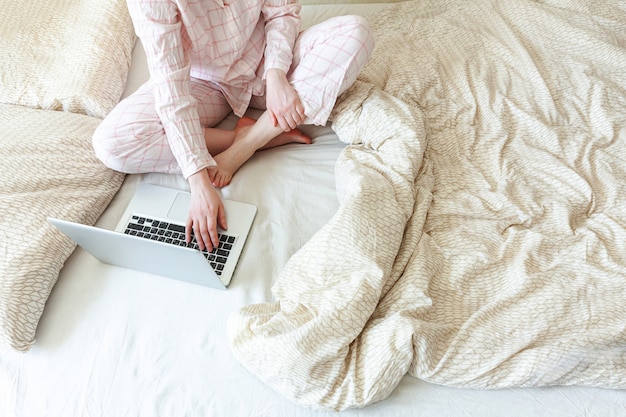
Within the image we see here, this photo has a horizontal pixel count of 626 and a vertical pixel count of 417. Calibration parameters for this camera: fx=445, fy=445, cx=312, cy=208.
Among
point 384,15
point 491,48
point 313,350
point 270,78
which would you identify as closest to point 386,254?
point 313,350

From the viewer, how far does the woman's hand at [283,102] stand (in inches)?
39.5

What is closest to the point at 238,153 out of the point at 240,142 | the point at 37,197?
the point at 240,142

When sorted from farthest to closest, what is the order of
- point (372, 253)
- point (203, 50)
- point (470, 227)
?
point (203, 50)
point (470, 227)
point (372, 253)

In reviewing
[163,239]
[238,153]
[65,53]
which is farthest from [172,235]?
[65,53]

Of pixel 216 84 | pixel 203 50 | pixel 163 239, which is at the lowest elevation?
pixel 163 239

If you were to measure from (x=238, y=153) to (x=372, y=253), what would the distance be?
43 cm

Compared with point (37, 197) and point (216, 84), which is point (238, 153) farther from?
point (37, 197)

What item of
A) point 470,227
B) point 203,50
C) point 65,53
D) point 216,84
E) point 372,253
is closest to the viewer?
point 372,253

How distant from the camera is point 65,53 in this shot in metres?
1.22

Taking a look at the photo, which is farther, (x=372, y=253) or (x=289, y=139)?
(x=289, y=139)

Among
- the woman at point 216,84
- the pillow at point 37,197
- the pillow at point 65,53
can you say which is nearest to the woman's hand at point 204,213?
the woman at point 216,84

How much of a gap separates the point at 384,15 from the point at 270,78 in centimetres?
57

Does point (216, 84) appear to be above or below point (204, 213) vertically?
above

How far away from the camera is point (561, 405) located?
2.38ft
